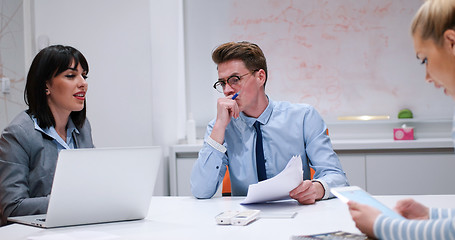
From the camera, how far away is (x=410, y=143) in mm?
3055

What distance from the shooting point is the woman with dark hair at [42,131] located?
5.88 ft

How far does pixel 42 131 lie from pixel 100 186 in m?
Result: 0.68

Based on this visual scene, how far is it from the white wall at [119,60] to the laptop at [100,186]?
1.75 meters

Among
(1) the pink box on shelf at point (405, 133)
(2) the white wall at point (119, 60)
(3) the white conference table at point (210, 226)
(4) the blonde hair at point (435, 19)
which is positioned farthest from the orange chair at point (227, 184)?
(1) the pink box on shelf at point (405, 133)

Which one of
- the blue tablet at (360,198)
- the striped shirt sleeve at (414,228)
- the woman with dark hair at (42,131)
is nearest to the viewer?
the striped shirt sleeve at (414,228)

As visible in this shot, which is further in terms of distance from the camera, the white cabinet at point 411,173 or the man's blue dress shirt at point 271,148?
the white cabinet at point 411,173

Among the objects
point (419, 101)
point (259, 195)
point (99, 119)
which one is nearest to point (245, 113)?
point (259, 195)

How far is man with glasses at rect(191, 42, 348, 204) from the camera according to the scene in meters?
2.09

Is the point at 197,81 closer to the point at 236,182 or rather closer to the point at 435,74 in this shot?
the point at 236,182

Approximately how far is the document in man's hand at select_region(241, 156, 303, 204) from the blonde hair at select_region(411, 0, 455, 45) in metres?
0.63

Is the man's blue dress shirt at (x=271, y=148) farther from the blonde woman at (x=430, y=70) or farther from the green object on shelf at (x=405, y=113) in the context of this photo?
the green object on shelf at (x=405, y=113)

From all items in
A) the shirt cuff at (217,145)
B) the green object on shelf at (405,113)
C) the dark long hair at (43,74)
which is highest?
the dark long hair at (43,74)

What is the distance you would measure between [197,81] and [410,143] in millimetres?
1669

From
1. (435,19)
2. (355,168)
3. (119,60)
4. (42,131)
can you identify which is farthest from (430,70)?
(119,60)
